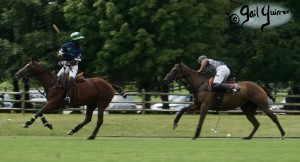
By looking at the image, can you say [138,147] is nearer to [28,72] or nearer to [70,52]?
[70,52]

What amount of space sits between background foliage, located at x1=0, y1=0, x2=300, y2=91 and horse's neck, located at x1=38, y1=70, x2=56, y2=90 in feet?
48.9

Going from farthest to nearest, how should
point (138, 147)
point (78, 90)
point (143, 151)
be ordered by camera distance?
point (78, 90) → point (138, 147) → point (143, 151)

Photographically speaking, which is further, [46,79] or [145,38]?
[145,38]

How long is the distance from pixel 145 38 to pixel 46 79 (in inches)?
602

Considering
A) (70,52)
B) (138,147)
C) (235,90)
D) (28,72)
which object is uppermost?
(70,52)

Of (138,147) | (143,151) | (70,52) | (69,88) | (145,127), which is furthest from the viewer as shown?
(145,127)

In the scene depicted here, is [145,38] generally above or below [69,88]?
above

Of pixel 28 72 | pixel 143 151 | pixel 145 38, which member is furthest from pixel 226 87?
pixel 145 38

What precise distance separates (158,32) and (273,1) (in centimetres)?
729

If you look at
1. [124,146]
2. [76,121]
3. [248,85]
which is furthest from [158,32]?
[124,146]
